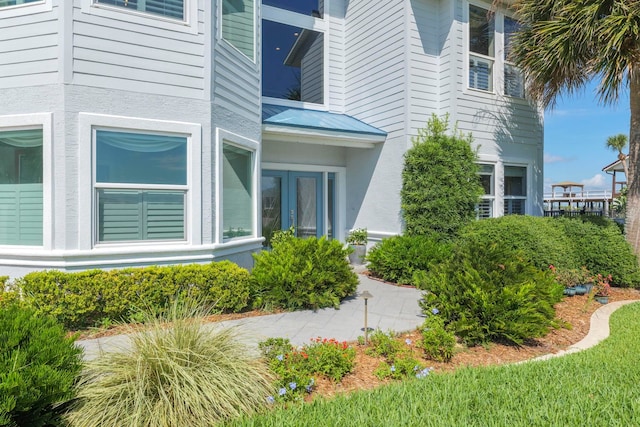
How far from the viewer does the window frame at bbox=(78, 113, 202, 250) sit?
17.9 feet

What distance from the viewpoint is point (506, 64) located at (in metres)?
9.97

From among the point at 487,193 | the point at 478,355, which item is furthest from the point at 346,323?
the point at 487,193

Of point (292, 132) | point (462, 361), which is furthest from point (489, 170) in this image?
point (462, 361)

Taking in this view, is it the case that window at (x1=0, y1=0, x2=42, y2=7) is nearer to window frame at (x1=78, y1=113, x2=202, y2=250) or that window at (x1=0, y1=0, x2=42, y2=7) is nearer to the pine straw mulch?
window frame at (x1=78, y1=113, x2=202, y2=250)

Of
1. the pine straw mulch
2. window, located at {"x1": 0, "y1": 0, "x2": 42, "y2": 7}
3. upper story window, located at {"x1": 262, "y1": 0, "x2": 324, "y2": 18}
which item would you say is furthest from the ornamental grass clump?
upper story window, located at {"x1": 262, "y1": 0, "x2": 324, "y2": 18}

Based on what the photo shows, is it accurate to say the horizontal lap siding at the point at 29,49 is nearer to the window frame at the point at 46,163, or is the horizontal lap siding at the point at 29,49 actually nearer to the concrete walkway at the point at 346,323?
the window frame at the point at 46,163

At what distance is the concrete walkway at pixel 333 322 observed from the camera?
15.8 ft

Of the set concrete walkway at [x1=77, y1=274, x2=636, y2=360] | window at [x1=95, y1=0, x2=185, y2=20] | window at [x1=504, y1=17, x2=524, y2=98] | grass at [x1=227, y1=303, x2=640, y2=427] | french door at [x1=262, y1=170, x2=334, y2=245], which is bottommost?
concrete walkway at [x1=77, y1=274, x2=636, y2=360]

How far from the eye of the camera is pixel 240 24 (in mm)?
7328

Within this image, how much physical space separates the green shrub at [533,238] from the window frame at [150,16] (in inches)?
238

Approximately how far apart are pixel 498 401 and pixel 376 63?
28.7 ft

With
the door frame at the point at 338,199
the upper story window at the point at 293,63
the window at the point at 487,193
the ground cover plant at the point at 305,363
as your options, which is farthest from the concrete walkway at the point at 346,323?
the upper story window at the point at 293,63

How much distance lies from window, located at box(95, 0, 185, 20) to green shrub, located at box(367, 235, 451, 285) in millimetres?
5805

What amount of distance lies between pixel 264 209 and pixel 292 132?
219 cm
